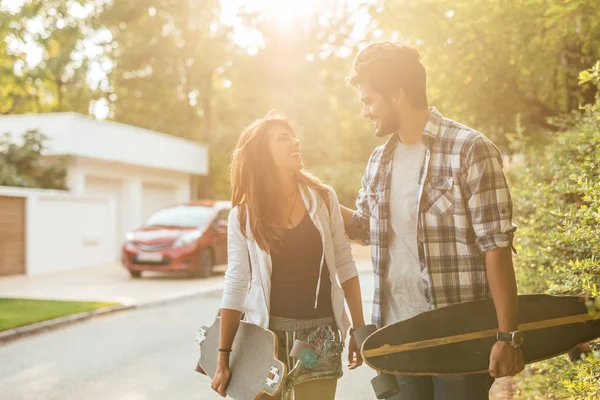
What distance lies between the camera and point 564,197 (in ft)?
19.1

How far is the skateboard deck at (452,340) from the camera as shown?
9.12 ft

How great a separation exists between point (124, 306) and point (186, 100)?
28984mm

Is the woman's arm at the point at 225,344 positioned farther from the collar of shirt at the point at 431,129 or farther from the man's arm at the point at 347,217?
the collar of shirt at the point at 431,129

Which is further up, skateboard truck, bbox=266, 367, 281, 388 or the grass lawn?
skateboard truck, bbox=266, 367, 281, 388

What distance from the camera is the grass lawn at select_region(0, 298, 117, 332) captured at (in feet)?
34.1

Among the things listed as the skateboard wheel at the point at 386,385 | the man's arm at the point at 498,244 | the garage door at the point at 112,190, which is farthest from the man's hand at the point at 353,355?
the garage door at the point at 112,190

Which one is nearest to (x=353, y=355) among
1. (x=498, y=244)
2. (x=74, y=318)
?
(x=498, y=244)

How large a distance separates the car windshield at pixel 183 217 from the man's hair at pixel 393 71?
15151mm

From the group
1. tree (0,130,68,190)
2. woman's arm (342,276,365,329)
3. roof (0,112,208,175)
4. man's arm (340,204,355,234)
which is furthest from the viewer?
roof (0,112,208,175)

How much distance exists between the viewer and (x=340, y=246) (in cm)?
346

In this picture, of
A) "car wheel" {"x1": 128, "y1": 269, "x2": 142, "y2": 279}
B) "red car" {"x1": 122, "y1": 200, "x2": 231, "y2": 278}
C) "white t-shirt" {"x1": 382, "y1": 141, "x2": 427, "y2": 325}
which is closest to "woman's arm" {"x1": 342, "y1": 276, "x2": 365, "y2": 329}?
"white t-shirt" {"x1": 382, "y1": 141, "x2": 427, "y2": 325}

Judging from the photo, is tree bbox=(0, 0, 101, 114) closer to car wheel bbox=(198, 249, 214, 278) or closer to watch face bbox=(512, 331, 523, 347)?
car wheel bbox=(198, 249, 214, 278)

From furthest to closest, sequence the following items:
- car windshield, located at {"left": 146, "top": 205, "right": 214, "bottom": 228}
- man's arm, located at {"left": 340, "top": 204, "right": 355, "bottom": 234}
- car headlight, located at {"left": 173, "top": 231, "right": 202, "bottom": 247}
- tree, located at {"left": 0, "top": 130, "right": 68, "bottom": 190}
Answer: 1. tree, located at {"left": 0, "top": 130, "right": 68, "bottom": 190}
2. car windshield, located at {"left": 146, "top": 205, "right": 214, "bottom": 228}
3. car headlight, located at {"left": 173, "top": 231, "right": 202, "bottom": 247}
4. man's arm, located at {"left": 340, "top": 204, "right": 355, "bottom": 234}

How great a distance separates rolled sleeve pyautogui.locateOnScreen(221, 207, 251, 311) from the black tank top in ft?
0.43
